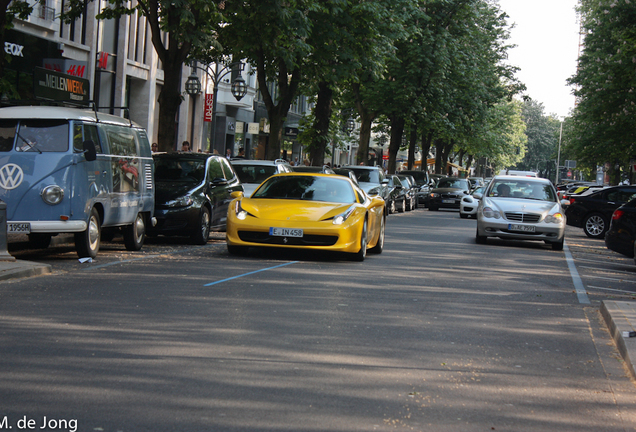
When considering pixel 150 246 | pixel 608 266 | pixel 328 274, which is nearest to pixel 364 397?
pixel 328 274

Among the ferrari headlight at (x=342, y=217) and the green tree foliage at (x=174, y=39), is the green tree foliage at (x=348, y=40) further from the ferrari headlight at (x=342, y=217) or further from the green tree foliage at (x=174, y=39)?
the ferrari headlight at (x=342, y=217)

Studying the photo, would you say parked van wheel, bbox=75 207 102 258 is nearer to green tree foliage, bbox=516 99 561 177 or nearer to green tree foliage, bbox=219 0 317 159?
green tree foliage, bbox=219 0 317 159

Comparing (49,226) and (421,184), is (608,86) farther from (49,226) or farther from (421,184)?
(49,226)

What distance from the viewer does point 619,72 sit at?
36688 mm

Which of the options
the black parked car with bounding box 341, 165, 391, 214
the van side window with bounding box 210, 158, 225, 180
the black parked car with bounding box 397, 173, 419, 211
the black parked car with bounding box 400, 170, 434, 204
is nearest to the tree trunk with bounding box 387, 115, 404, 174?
the black parked car with bounding box 400, 170, 434, 204

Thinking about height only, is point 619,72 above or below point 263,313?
above

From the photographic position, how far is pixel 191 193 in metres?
15.7

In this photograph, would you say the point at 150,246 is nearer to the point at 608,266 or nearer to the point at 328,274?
the point at 328,274

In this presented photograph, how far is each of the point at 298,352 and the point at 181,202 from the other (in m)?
9.30

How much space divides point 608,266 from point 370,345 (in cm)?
1124

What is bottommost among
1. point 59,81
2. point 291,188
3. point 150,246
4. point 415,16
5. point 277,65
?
point 150,246

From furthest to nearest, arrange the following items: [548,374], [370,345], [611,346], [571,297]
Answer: [571,297] → [611,346] → [370,345] → [548,374]

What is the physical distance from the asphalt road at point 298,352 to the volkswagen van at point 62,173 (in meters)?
0.69

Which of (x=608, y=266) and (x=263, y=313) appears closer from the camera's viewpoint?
(x=263, y=313)
